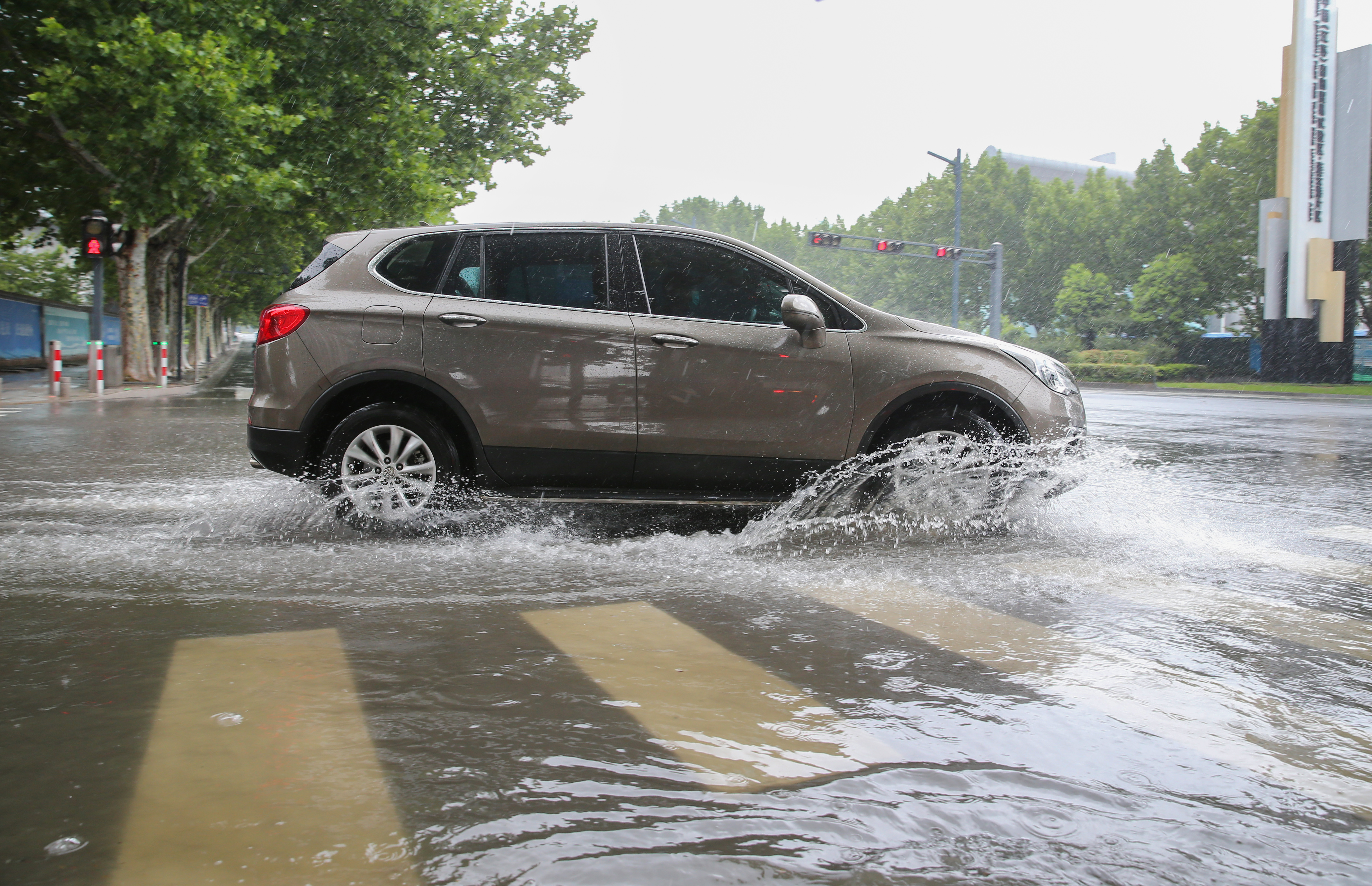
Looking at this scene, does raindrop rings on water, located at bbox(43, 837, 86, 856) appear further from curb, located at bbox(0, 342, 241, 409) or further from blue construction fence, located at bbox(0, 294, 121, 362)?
blue construction fence, located at bbox(0, 294, 121, 362)

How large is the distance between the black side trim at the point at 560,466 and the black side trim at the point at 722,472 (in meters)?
0.09

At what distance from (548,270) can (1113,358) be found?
44476 millimetres

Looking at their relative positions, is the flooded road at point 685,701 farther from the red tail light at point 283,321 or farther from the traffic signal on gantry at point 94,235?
the traffic signal on gantry at point 94,235

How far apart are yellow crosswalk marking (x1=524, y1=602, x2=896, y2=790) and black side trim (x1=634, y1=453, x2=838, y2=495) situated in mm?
1603

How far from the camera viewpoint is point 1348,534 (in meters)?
6.41

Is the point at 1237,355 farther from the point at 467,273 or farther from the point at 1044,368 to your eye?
the point at 467,273

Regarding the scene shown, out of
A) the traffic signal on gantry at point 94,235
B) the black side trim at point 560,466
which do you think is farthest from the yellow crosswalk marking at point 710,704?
the traffic signal on gantry at point 94,235

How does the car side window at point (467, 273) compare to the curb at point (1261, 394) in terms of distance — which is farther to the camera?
the curb at point (1261, 394)

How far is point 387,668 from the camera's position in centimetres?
348

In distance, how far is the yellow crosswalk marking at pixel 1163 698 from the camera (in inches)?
108

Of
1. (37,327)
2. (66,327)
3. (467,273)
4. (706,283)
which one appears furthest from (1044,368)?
(66,327)

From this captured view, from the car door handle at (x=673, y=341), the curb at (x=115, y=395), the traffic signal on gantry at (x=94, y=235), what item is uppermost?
the traffic signal on gantry at (x=94, y=235)

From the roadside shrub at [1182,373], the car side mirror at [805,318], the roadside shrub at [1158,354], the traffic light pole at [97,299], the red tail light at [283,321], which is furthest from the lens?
the roadside shrub at [1158,354]

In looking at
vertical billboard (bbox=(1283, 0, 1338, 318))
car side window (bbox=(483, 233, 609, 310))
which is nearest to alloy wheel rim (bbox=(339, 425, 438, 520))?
car side window (bbox=(483, 233, 609, 310))
